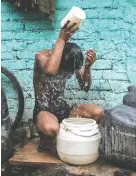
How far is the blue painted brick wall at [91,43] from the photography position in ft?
14.2

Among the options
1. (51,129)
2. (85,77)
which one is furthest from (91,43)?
(51,129)

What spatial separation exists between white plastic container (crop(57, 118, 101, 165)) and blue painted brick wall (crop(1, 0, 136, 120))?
3.70 ft

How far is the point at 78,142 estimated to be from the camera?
3.28 metres

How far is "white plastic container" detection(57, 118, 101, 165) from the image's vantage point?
329cm

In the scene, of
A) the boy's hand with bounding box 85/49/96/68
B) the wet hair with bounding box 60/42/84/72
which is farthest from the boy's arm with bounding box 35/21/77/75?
the boy's hand with bounding box 85/49/96/68

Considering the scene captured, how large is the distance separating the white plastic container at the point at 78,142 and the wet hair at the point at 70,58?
750 millimetres

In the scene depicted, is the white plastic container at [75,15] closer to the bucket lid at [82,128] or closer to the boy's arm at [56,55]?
the boy's arm at [56,55]

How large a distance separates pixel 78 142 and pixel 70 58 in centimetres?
100

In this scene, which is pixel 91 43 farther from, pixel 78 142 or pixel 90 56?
pixel 78 142

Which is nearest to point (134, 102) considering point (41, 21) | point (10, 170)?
point (10, 170)

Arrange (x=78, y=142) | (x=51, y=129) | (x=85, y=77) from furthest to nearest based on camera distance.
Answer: (x=85, y=77) → (x=51, y=129) → (x=78, y=142)

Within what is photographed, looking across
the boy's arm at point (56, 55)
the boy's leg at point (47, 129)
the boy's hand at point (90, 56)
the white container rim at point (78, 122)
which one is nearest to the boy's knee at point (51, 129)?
the boy's leg at point (47, 129)

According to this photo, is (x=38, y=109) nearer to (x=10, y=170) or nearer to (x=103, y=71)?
(x=10, y=170)

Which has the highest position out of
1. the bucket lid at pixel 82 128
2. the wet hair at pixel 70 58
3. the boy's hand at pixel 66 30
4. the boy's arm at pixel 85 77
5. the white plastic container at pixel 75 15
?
the white plastic container at pixel 75 15
